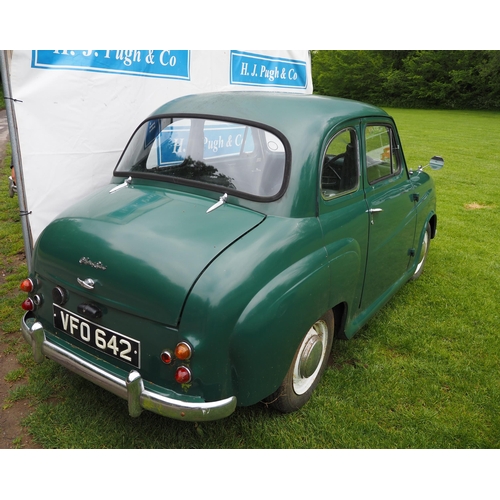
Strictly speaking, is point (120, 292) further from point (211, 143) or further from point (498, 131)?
point (498, 131)

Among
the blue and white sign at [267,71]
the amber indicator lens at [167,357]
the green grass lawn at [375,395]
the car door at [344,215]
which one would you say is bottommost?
the green grass lawn at [375,395]

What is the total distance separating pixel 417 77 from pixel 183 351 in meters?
40.6

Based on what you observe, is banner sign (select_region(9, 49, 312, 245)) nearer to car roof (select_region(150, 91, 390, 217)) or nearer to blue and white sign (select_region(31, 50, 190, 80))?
blue and white sign (select_region(31, 50, 190, 80))

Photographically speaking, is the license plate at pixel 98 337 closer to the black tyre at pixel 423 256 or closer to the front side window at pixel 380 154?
the front side window at pixel 380 154

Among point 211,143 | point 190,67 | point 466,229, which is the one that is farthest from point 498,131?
point 211,143

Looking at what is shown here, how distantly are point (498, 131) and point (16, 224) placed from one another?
2094cm

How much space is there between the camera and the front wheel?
277cm

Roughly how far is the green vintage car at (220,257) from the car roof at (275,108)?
0.01 metres

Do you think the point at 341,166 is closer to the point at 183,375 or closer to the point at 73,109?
the point at 183,375

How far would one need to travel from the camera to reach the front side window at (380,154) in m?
3.51

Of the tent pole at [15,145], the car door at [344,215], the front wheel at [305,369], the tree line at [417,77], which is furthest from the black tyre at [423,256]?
the tree line at [417,77]

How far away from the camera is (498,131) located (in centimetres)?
2044

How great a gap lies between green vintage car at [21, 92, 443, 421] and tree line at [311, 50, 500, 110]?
35489mm

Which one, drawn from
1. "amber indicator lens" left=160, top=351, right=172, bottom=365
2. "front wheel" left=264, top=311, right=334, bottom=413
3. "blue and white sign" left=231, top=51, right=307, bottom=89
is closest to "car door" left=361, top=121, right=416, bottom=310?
"front wheel" left=264, top=311, right=334, bottom=413
